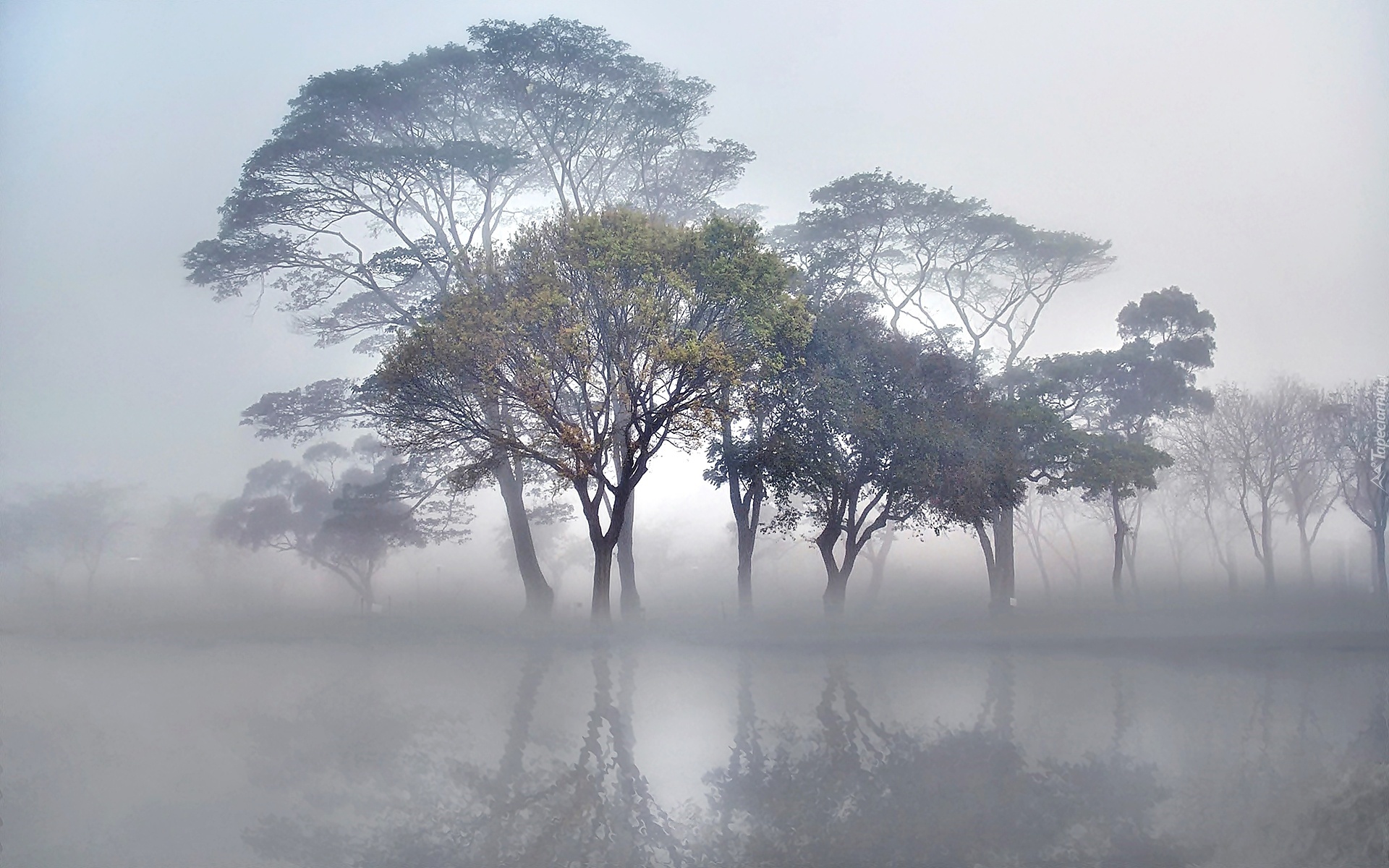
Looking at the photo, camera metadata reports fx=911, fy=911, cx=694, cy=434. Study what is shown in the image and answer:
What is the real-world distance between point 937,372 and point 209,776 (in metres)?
14.1

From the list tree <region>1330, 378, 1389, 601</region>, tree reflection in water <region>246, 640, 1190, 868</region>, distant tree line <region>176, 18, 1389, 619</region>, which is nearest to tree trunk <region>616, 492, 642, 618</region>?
distant tree line <region>176, 18, 1389, 619</region>

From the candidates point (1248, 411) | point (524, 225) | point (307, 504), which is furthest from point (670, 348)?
point (1248, 411)

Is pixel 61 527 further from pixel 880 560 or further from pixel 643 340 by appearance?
pixel 880 560

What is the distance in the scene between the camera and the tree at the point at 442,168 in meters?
18.2

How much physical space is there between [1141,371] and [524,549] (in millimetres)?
16660

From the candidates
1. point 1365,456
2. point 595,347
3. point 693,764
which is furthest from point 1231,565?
point 693,764

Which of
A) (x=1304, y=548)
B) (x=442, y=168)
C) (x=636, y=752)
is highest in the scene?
(x=442, y=168)

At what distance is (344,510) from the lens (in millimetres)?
21594

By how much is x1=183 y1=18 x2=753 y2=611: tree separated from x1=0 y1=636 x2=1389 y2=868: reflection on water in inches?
233

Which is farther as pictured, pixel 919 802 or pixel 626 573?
pixel 626 573

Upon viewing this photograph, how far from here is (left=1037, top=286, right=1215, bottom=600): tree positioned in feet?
76.4

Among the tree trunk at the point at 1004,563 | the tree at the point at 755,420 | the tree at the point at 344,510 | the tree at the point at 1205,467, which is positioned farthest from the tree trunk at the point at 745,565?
the tree at the point at 1205,467

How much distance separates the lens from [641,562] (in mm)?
24906

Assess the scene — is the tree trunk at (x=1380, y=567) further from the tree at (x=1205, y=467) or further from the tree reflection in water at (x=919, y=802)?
the tree reflection in water at (x=919, y=802)
